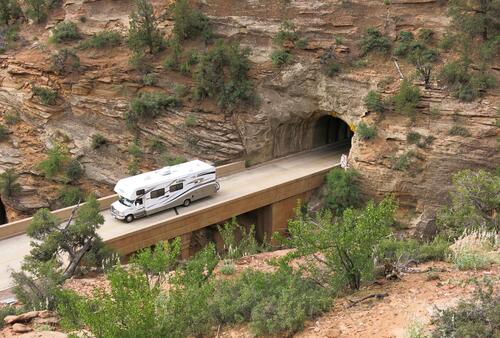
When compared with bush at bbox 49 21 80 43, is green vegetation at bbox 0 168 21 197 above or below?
below

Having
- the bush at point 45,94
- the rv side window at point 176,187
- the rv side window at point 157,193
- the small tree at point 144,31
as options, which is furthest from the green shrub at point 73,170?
the rv side window at point 176,187

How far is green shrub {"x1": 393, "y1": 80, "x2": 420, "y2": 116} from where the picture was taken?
83.6 feet

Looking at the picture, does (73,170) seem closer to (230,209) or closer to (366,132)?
(230,209)

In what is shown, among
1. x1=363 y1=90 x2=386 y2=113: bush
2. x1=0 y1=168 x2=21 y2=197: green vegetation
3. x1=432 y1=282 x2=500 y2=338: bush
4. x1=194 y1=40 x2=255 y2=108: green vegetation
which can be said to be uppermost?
x1=194 y1=40 x2=255 y2=108: green vegetation

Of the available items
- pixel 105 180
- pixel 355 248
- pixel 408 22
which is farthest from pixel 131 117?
pixel 355 248

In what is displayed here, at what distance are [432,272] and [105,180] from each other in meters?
21.6

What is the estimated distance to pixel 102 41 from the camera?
3162 centimetres

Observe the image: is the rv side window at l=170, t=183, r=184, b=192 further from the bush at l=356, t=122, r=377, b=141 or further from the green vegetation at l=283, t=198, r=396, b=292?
the green vegetation at l=283, t=198, r=396, b=292

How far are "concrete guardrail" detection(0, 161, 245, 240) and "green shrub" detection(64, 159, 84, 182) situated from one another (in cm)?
501

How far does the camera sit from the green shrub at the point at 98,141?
2994 centimetres

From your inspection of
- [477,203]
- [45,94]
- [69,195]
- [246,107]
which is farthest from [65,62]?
[477,203]

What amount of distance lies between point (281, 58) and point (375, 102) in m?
6.00

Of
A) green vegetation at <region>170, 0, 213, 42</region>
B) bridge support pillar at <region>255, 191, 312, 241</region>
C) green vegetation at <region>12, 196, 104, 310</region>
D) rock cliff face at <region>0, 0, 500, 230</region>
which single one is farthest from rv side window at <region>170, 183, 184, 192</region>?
green vegetation at <region>170, 0, 213, 42</region>

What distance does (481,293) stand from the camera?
863cm
